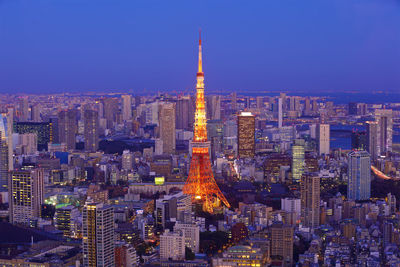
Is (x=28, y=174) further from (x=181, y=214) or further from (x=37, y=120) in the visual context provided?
(x=37, y=120)

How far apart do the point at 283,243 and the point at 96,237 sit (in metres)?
2.39

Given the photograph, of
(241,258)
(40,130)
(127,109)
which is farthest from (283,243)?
(127,109)

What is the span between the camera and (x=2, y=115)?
14289 mm

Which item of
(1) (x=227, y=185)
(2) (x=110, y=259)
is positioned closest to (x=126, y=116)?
(1) (x=227, y=185)

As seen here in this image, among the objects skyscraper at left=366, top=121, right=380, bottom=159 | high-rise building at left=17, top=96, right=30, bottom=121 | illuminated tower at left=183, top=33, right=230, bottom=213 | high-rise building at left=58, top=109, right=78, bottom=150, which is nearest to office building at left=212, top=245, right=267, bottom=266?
illuminated tower at left=183, top=33, right=230, bottom=213

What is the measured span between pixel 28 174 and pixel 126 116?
49.2 feet

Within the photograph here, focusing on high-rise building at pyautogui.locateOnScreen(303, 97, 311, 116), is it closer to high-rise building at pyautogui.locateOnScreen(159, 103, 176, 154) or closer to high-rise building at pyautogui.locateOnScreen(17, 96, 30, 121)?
high-rise building at pyautogui.locateOnScreen(159, 103, 176, 154)

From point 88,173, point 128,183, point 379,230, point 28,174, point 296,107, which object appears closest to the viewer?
point 379,230

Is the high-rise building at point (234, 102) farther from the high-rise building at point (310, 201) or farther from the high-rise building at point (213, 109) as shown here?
the high-rise building at point (310, 201)

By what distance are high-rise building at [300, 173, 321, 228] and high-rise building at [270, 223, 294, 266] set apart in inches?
67.0

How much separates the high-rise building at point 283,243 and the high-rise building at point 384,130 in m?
9.68

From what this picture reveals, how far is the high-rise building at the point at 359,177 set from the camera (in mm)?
12188

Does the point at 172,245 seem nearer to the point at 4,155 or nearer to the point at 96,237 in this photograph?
the point at 96,237

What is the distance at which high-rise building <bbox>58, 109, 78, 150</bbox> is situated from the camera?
19703mm
